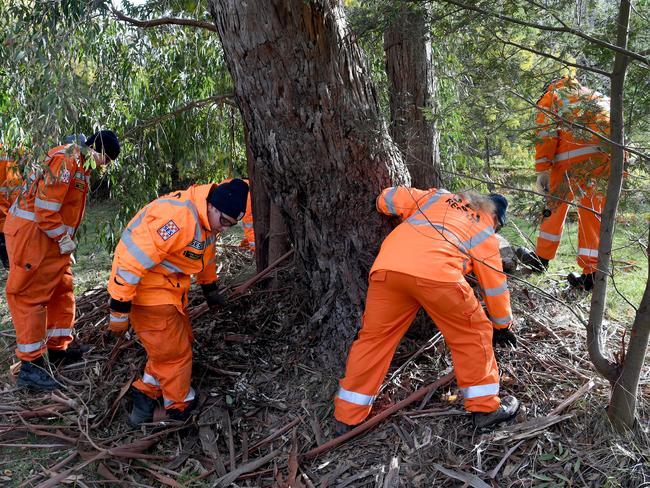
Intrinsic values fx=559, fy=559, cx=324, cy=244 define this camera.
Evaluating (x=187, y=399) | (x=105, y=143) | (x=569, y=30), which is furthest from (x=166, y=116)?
(x=569, y=30)

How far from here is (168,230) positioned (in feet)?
11.7

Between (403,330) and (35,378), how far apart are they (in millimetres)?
2855

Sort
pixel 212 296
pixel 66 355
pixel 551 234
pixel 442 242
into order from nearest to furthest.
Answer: pixel 442 242 → pixel 212 296 → pixel 66 355 → pixel 551 234

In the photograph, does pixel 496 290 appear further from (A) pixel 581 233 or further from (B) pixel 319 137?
(A) pixel 581 233

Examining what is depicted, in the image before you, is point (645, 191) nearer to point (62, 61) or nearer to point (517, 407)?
point (517, 407)

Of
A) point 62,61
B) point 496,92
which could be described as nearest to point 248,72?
point 62,61

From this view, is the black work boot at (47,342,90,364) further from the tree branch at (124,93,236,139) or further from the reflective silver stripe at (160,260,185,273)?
the tree branch at (124,93,236,139)

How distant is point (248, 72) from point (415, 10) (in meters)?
1.09

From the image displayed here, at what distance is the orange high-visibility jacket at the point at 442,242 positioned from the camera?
328 centimetres

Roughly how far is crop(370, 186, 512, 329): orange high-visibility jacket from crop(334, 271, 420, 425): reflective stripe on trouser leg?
183 millimetres

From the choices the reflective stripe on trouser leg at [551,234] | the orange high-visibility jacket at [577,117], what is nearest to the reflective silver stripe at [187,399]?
the orange high-visibility jacket at [577,117]

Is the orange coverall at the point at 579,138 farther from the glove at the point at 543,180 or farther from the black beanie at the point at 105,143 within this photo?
the black beanie at the point at 105,143

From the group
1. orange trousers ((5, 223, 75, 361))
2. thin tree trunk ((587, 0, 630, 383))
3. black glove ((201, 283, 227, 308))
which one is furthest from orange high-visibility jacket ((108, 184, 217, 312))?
thin tree trunk ((587, 0, 630, 383))

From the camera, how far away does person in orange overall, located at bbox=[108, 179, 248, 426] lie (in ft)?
11.6
